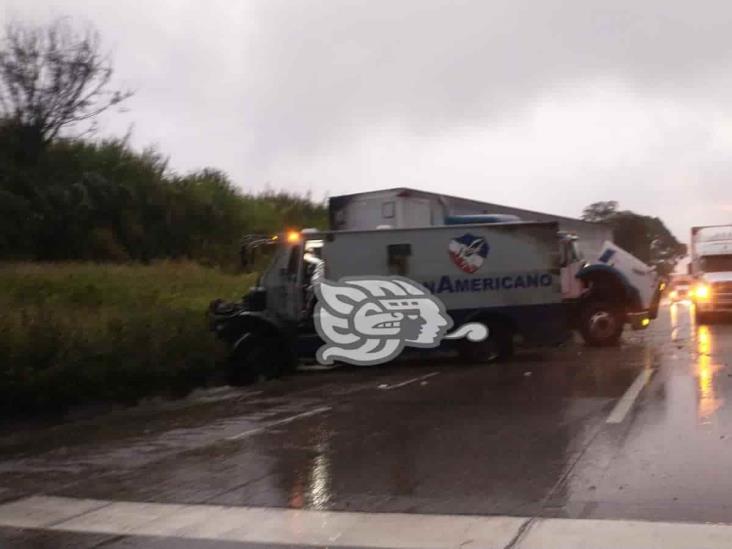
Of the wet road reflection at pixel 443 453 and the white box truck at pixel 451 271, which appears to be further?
the white box truck at pixel 451 271

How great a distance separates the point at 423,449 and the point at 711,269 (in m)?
20.7

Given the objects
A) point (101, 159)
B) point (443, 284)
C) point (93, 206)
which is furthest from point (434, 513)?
point (101, 159)

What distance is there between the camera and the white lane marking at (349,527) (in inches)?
259

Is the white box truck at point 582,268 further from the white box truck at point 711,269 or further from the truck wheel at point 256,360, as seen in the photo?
the white box truck at point 711,269

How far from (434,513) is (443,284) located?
11209 mm

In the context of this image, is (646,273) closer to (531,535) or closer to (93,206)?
(531,535)

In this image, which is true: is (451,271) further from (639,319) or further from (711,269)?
(711,269)

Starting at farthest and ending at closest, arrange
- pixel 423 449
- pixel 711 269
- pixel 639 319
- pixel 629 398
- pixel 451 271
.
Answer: pixel 711 269 < pixel 639 319 < pixel 451 271 < pixel 629 398 < pixel 423 449

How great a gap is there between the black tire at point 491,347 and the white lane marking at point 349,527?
36.8 ft

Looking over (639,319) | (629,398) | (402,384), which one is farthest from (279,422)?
(639,319)

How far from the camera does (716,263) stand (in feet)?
93.7

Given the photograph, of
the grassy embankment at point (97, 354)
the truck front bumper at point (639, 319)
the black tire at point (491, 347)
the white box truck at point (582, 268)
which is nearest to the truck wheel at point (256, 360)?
the grassy embankment at point (97, 354)

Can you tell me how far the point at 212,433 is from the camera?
1177cm

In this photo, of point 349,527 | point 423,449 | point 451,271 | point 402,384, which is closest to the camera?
point 349,527
